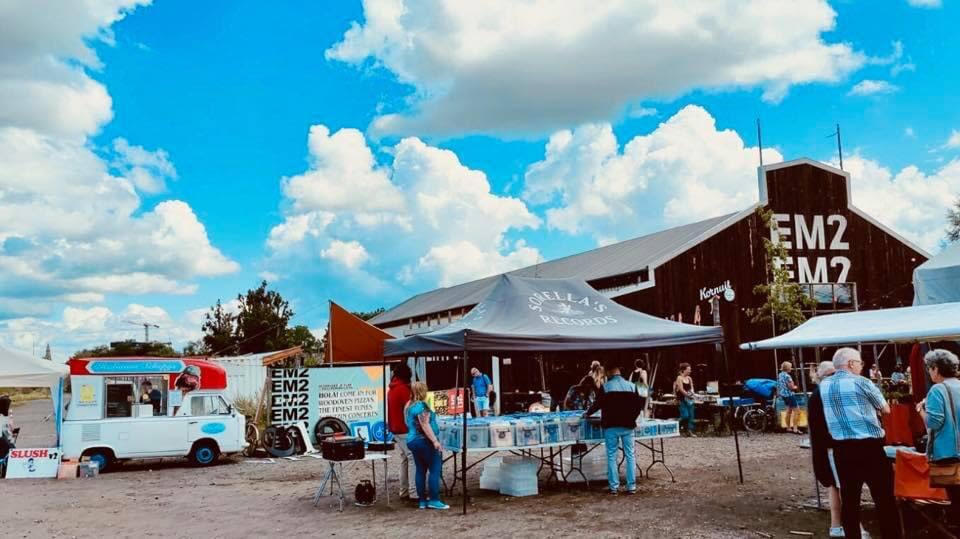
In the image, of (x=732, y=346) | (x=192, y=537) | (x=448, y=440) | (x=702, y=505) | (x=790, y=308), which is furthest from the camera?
(x=732, y=346)

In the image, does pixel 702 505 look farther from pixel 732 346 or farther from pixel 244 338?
pixel 244 338

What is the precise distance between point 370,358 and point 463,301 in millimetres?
10371

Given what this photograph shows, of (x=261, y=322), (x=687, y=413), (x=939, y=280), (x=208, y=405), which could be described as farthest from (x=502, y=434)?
(x=261, y=322)

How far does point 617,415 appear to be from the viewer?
33.5ft

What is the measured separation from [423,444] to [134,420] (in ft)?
25.2

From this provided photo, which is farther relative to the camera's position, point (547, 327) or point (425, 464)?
point (547, 327)

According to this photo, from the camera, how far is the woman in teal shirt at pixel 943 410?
6438 millimetres

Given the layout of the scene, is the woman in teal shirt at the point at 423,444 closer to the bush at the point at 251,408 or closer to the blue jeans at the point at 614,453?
the blue jeans at the point at 614,453

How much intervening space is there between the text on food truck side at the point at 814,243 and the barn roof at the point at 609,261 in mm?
1621

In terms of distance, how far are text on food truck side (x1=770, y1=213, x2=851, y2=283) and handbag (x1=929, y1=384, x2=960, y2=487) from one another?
19175 mm

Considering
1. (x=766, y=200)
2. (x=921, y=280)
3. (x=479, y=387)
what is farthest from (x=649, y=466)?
(x=766, y=200)

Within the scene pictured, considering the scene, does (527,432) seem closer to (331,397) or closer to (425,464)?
(425,464)

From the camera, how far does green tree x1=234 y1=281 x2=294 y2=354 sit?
46.2 metres

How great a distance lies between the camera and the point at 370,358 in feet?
65.4
